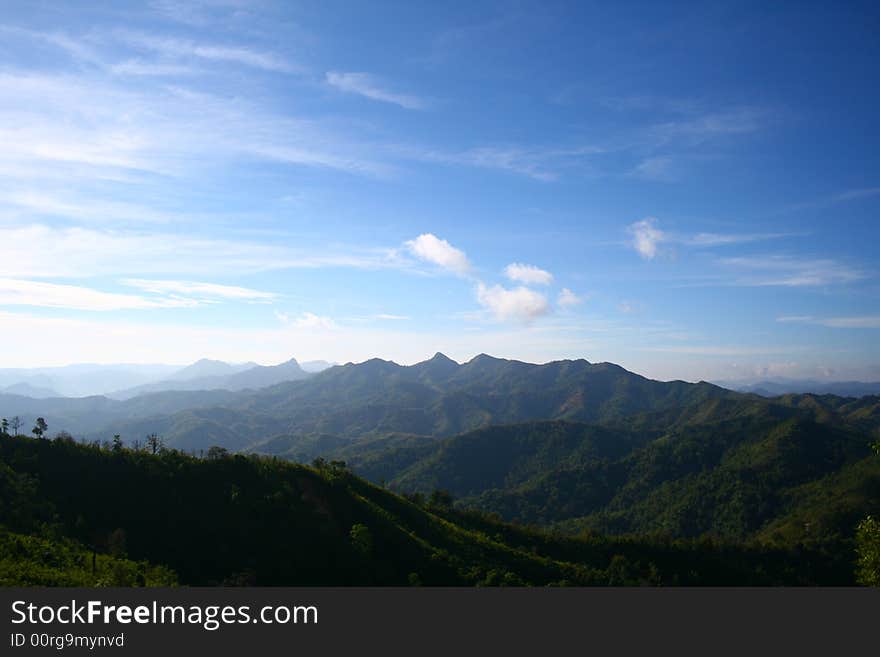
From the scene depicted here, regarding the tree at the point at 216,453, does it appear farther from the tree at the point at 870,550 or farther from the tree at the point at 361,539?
the tree at the point at 870,550

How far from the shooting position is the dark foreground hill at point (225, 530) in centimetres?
6116

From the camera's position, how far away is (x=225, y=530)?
7300cm

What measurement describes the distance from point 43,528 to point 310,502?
3745 centimetres

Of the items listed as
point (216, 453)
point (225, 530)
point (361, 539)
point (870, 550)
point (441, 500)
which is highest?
point (870, 550)

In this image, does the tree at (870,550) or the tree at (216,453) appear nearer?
the tree at (870,550)

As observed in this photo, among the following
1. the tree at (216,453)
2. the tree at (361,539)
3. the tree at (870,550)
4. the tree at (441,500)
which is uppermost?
the tree at (870,550)

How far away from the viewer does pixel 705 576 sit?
117312mm

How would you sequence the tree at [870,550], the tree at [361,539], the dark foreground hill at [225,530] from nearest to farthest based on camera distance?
the tree at [870,550] → the dark foreground hill at [225,530] → the tree at [361,539]

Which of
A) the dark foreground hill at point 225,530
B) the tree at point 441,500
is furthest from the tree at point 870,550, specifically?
the tree at point 441,500

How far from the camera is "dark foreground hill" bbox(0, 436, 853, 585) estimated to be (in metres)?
61.2

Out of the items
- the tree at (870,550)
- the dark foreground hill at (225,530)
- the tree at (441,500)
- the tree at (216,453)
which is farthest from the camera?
the tree at (441,500)

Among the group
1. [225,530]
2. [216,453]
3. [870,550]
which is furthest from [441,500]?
[870,550]

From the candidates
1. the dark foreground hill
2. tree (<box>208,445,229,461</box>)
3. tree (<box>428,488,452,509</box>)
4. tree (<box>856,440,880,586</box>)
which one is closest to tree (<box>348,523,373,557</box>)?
the dark foreground hill

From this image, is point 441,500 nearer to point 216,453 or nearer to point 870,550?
point 216,453
